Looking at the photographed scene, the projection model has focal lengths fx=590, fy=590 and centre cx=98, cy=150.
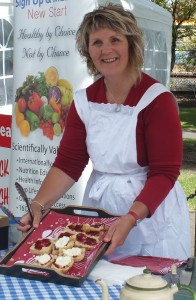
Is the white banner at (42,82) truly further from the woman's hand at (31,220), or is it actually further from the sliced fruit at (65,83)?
the woman's hand at (31,220)

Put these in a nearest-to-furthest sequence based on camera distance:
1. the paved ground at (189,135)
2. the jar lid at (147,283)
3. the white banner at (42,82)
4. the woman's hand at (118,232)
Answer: the jar lid at (147,283) < the woman's hand at (118,232) < the white banner at (42,82) < the paved ground at (189,135)

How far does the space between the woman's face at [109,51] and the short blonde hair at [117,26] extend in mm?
20

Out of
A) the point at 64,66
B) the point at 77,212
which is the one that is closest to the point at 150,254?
the point at 77,212

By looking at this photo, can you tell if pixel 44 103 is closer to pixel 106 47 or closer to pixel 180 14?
pixel 106 47

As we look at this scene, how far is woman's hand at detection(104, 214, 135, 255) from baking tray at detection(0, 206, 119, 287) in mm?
19

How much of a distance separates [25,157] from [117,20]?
75.7 inches

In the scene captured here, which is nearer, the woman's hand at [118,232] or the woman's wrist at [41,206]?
the woman's hand at [118,232]

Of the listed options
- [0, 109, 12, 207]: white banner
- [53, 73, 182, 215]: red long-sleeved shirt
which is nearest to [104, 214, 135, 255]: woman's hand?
[53, 73, 182, 215]: red long-sleeved shirt

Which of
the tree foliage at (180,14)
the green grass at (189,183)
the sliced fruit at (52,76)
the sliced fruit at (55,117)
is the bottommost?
the green grass at (189,183)

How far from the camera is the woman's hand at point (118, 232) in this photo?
1.82 meters

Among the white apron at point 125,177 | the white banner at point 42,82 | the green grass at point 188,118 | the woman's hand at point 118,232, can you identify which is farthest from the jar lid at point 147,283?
the green grass at point 188,118

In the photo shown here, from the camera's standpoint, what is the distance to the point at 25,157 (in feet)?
12.7

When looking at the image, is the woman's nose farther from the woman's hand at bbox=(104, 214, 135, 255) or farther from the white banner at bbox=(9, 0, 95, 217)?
the white banner at bbox=(9, 0, 95, 217)

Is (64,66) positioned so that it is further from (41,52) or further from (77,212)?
(77,212)
